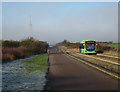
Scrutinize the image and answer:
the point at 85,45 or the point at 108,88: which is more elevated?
the point at 85,45

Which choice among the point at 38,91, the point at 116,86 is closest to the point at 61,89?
the point at 38,91

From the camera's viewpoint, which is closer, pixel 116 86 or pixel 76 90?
pixel 76 90

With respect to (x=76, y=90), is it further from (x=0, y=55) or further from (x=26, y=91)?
(x=0, y=55)

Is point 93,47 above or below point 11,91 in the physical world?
above

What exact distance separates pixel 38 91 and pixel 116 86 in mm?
3871

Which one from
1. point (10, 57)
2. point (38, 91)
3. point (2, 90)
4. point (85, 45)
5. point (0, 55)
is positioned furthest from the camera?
point (85, 45)

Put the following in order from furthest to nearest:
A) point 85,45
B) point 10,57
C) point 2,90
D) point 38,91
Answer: point 85,45 → point 10,57 → point 2,90 → point 38,91

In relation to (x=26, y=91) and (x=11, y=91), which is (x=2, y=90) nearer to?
(x=11, y=91)

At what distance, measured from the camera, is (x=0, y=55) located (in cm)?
2059

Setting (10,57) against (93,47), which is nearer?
(10,57)

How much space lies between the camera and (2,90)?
7609mm

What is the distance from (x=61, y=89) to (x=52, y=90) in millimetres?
441

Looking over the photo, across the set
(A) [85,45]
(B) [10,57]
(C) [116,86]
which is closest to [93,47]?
(A) [85,45]

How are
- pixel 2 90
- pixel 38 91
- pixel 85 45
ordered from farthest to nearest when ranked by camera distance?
pixel 85 45
pixel 2 90
pixel 38 91
